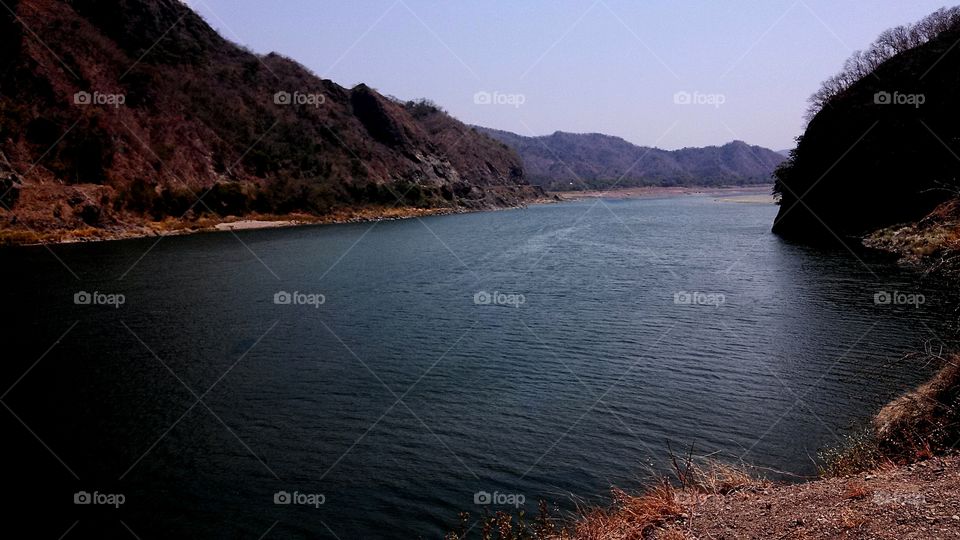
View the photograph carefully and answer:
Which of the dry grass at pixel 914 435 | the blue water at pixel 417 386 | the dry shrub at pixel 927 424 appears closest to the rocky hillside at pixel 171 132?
the blue water at pixel 417 386

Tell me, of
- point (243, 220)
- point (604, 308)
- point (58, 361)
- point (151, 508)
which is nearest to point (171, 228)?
point (243, 220)

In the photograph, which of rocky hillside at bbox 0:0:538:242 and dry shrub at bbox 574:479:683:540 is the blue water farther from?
rocky hillside at bbox 0:0:538:242

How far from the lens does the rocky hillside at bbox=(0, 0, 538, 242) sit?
69.3 m

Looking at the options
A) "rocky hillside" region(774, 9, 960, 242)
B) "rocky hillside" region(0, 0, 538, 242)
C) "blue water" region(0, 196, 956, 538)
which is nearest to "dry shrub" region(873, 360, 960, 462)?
"blue water" region(0, 196, 956, 538)

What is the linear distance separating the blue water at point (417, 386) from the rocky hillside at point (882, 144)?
567 inches

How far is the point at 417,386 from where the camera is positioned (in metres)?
19.4

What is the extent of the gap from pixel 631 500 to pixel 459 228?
76365mm

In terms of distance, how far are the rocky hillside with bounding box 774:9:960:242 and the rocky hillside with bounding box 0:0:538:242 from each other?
222 feet

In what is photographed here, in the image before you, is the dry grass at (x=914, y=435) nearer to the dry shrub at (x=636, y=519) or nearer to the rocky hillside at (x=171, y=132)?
the dry shrub at (x=636, y=519)

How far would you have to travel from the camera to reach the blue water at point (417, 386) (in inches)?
524

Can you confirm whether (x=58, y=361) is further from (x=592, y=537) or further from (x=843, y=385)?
(x=843, y=385)

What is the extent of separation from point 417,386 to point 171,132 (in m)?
86.6

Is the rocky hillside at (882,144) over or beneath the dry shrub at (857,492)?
over

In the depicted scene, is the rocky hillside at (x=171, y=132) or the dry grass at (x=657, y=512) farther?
the rocky hillside at (x=171, y=132)
